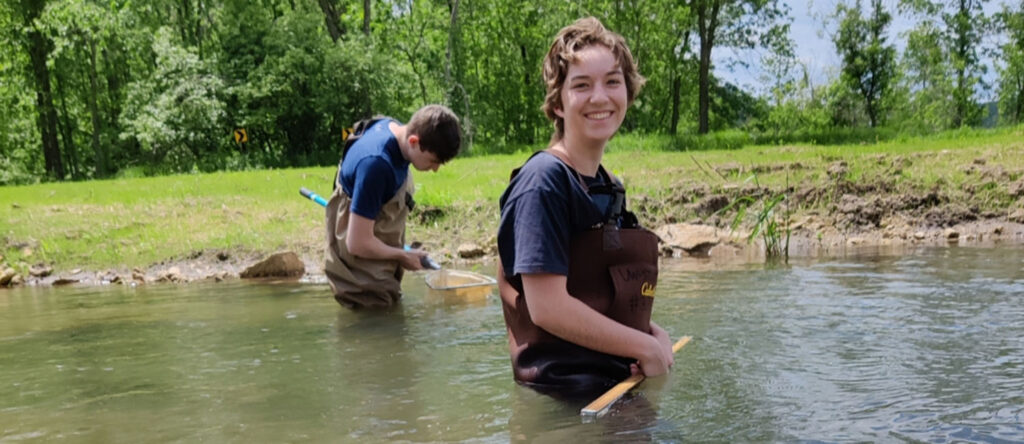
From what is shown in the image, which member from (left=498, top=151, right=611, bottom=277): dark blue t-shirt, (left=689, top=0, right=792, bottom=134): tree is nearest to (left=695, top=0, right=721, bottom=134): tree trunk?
(left=689, top=0, right=792, bottom=134): tree

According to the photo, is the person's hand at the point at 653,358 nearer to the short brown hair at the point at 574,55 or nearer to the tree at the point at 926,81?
the short brown hair at the point at 574,55

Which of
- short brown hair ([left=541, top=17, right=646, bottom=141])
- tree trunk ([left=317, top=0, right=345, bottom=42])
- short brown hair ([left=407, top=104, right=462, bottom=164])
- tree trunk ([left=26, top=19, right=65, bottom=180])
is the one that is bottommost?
short brown hair ([left=407, top=104, right=462, bottom=164])

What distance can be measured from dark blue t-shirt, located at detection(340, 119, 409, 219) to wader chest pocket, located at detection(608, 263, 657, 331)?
2804mm

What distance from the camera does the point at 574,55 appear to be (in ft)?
10.6

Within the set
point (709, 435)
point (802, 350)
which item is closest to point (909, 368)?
point (802, 350)

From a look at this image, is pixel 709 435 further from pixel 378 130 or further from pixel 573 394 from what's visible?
pixel 378 130

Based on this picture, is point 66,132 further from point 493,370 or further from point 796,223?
point 493,370

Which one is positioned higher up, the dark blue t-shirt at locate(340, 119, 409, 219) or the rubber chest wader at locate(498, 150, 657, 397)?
the dark blue t-shirt at locate(340, 119, 409, 219)

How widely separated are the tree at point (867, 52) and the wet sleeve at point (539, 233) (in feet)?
123

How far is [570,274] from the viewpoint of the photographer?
129 inches

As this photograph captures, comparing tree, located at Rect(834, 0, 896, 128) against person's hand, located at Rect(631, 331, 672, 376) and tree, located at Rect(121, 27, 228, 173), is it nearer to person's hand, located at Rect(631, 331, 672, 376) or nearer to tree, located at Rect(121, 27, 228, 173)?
tree, located at Rect(121, 27, 228, 173)

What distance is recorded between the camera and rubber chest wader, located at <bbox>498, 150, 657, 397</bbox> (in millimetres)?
3273

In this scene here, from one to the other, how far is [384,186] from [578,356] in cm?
283

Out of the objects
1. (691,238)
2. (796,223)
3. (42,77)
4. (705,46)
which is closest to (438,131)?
(691,238)
